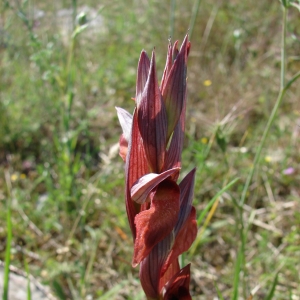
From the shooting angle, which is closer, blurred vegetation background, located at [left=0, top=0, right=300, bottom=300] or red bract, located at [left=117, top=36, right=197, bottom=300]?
red bract, located at [left=117, top=36, right=197, bottom=300]

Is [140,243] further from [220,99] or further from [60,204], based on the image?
[220,99]

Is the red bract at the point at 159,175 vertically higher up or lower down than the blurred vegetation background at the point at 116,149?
lower down

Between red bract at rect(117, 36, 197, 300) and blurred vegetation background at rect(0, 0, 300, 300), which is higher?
blurred vegetation background at rect(0, 0, 300, 300)

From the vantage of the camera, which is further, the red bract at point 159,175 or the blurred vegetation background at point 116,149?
the blurred vegetation background at point 116,149

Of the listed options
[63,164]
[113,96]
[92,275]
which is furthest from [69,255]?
[113,96]
